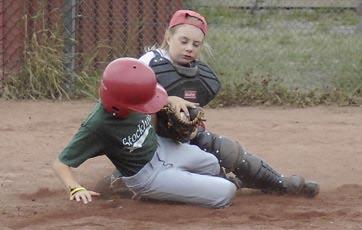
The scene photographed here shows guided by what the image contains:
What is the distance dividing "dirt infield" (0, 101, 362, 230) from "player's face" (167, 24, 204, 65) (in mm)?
840

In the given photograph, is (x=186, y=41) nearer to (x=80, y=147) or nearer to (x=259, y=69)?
(x=80, y=147)

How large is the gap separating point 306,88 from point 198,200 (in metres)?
4.76

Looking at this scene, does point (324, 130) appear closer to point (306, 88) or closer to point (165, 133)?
point (306, 88)

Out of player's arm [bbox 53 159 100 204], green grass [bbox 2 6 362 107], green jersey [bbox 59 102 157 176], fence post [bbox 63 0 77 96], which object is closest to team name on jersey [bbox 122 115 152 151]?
green jersey [bbox 59 102 157 176]

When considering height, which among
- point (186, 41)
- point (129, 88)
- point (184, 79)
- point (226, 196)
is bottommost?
point (226, 196)

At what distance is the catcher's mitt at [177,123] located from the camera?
16.9 ft

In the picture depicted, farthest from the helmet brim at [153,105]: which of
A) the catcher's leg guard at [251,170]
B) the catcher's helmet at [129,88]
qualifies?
the catcher's leg guard at [251,170]

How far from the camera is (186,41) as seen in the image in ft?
17.6

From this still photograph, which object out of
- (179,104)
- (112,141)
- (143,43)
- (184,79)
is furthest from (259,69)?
(112,141)

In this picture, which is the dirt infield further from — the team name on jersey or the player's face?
the player's face

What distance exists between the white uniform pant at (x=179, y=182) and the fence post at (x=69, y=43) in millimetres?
4309

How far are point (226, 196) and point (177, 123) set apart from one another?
47 cm

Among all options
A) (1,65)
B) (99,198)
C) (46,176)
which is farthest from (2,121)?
(99,198)

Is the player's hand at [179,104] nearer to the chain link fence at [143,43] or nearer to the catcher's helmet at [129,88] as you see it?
the catcher's helmet at [129,88]
